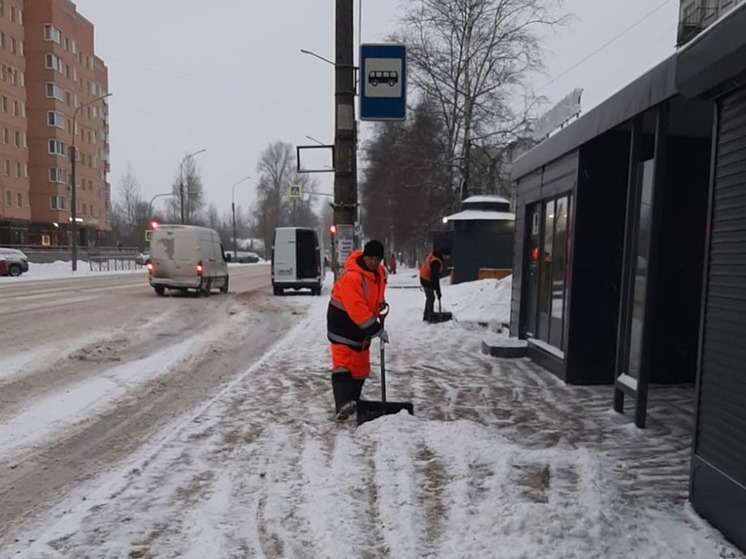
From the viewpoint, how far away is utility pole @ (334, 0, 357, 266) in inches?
280

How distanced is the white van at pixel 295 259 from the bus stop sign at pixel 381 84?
49.9 ft

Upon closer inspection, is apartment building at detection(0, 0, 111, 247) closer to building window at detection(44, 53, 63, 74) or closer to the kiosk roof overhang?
building window at detection(44, 53, 63, 74)

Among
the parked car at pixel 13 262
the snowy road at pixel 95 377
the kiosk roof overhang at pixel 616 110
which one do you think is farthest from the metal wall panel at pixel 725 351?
the parked car at pixel 13 262

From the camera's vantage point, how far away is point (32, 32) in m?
56.7

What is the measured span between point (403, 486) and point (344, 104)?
4.63 meters

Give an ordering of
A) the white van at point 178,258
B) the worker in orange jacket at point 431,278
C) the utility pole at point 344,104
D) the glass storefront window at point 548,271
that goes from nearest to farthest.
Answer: the utility pole at point 344,104
the glass storefront window at point 548,271
the worker in orange jacket at point 431,278
the white van at point 178,258

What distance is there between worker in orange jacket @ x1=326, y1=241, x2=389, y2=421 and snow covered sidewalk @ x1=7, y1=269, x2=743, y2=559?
0.35 metres

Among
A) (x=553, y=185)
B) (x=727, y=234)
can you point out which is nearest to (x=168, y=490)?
(x=727, y=234)

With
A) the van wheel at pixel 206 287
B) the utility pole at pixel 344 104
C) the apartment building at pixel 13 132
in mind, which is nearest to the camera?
the utility pole at pixel 344 104

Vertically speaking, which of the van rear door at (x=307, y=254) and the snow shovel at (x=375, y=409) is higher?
the van rear door at (x=307, y=254)

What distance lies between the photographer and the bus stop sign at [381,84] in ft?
23.0

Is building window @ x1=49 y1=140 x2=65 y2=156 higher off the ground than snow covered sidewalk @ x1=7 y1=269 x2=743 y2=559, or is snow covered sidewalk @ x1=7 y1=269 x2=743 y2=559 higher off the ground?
building window @ x1=49 y1=140 x2=65 y2=156

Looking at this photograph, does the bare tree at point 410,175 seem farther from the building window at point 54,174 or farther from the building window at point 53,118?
the building window at point 53,118


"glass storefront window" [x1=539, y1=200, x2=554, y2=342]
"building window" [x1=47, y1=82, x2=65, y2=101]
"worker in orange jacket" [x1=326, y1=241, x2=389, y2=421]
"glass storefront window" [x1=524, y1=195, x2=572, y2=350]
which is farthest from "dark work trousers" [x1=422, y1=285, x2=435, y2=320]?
"building window" [x1=47, y1=82, x2=65, y2=101]
